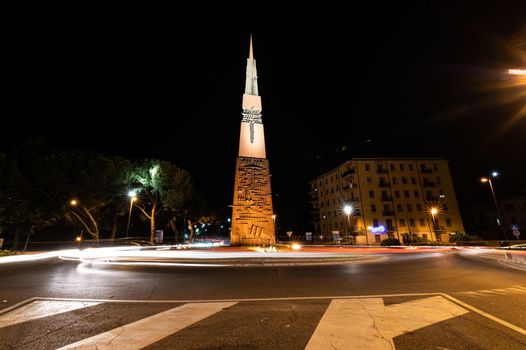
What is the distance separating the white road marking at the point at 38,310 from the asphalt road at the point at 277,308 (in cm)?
23

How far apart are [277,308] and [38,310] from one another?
Answer: 179 inches

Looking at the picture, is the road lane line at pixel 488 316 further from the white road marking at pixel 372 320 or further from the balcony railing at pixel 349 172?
the balcony railing at pixel 349 172

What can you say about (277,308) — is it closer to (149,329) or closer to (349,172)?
(149,329)

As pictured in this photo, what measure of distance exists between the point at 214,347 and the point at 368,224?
51294 mm

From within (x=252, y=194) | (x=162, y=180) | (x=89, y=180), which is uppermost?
(x=162, y=180)

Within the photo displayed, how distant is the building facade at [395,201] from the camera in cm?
4912

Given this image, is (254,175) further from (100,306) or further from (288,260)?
(100,306)

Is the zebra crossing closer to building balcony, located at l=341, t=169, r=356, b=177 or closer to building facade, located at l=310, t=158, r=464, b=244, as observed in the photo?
building facade, located at l=310, t=158, r=464, b=244

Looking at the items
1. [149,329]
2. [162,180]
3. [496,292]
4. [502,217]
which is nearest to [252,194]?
[162,180]

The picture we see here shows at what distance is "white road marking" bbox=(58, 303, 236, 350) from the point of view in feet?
10.6

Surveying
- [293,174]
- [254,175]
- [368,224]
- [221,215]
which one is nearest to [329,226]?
[368,224]

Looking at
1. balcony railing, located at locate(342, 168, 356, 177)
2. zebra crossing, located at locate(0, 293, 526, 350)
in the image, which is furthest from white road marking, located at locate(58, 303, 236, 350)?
balcony railing, located at locate(342, 168, 356, 177)

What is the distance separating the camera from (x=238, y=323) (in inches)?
161

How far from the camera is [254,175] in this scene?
26375mm
